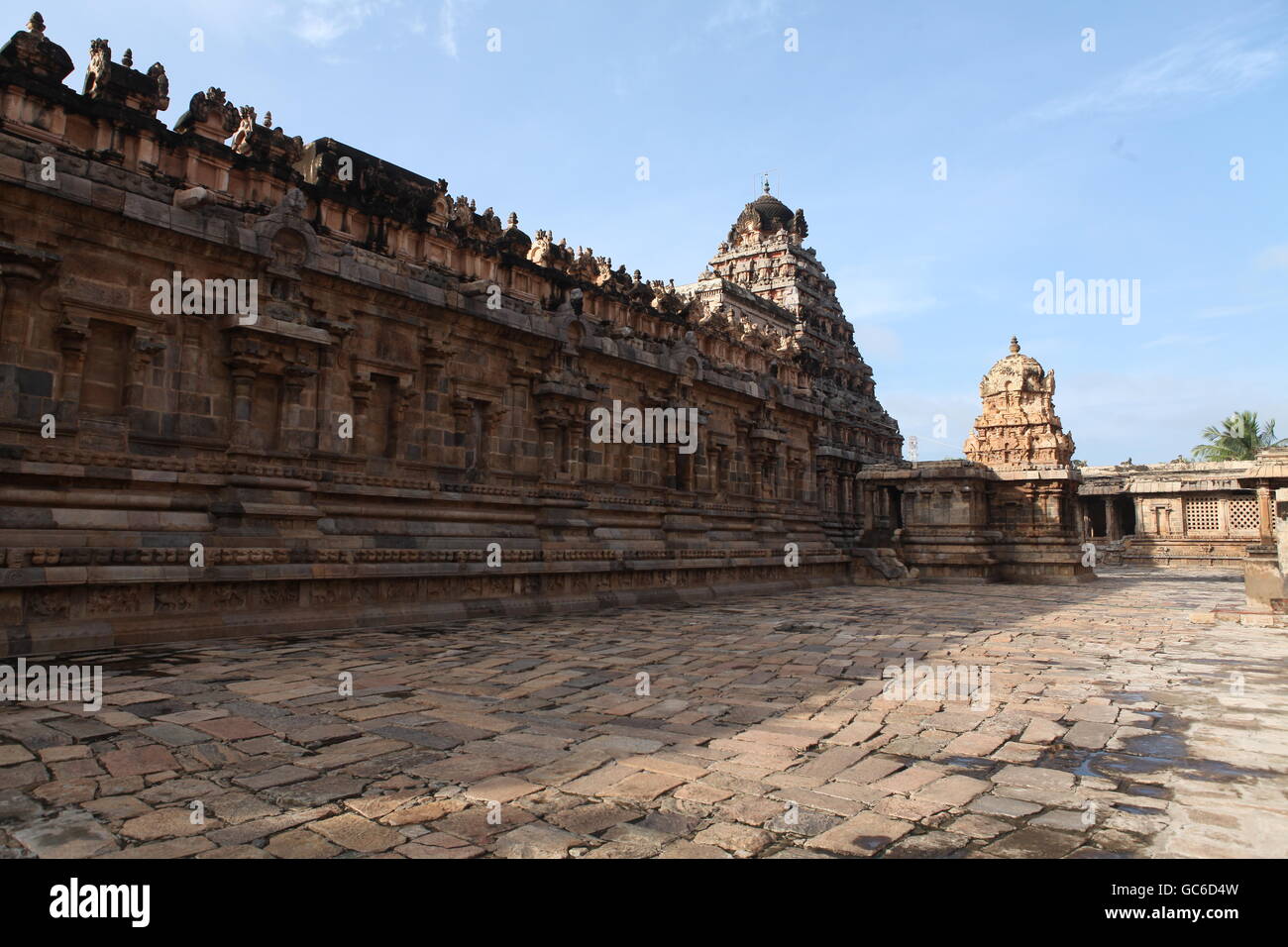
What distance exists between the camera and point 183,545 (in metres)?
A: 9.48

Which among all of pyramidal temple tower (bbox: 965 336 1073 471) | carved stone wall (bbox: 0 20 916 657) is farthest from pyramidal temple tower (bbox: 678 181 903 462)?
carved stone wall (bbox: 0 20 916 657)

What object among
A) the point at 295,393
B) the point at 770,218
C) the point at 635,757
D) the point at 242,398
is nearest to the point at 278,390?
the point at 295,393

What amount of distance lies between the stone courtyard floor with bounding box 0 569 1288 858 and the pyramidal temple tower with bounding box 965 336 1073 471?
832 inches

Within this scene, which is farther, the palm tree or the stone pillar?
the palm tree

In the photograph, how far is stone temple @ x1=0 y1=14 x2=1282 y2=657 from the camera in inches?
345

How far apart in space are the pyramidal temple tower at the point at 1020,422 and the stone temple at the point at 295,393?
13742 millimetres

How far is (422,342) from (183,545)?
5.24 meters

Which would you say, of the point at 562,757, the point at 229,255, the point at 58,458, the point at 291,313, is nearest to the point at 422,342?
the point at 291,313

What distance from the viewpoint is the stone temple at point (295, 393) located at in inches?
345

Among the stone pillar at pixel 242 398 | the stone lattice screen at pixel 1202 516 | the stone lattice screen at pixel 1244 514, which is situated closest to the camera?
the stone pillar at pixel 242 398

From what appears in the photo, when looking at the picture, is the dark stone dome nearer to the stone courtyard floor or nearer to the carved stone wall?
the carved stone wall

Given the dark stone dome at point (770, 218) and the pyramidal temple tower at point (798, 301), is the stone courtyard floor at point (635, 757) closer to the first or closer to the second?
the pyramidal temple tower at point (798, 301)

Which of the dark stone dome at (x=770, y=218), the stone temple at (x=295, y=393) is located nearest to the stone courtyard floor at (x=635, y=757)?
the stone temple at (x=295, y=393)
